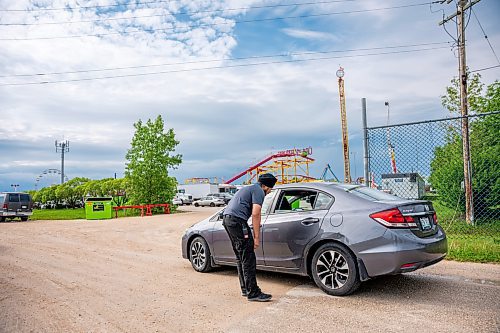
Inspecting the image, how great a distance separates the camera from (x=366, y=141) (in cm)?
958

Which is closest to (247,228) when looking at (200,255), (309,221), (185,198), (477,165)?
(309,221)

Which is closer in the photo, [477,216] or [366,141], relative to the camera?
[366,141]

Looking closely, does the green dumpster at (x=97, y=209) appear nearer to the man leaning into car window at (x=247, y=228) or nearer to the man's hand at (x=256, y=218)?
the man leaning into car window at (x=247, y=228)

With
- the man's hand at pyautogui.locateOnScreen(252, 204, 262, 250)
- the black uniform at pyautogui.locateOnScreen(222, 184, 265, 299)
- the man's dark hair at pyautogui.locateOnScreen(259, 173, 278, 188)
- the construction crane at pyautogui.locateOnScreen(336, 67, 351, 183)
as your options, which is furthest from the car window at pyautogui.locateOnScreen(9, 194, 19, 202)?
the man's hand at pyautogui.locateOnScreen(252, 204, 262, 250)

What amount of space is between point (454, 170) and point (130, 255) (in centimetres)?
1142

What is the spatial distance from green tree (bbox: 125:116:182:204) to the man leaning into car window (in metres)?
28.1

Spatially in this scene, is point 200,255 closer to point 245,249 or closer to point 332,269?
point 245,249

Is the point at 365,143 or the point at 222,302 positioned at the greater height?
the point at 365,143

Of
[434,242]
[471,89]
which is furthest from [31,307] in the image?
[471,89]

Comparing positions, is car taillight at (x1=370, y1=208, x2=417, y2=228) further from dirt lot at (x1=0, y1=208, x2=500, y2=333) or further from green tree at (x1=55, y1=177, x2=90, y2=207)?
green tree at (x1=55, y1=177, x2=90, y2=207)

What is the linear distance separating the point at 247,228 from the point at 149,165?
28.6 m

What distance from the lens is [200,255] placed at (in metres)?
7.63

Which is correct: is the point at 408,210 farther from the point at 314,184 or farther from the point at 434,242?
the point at 314,184

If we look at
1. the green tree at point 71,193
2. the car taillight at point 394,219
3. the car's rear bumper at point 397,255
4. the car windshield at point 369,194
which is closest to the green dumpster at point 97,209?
the car windshield at point 369,194
